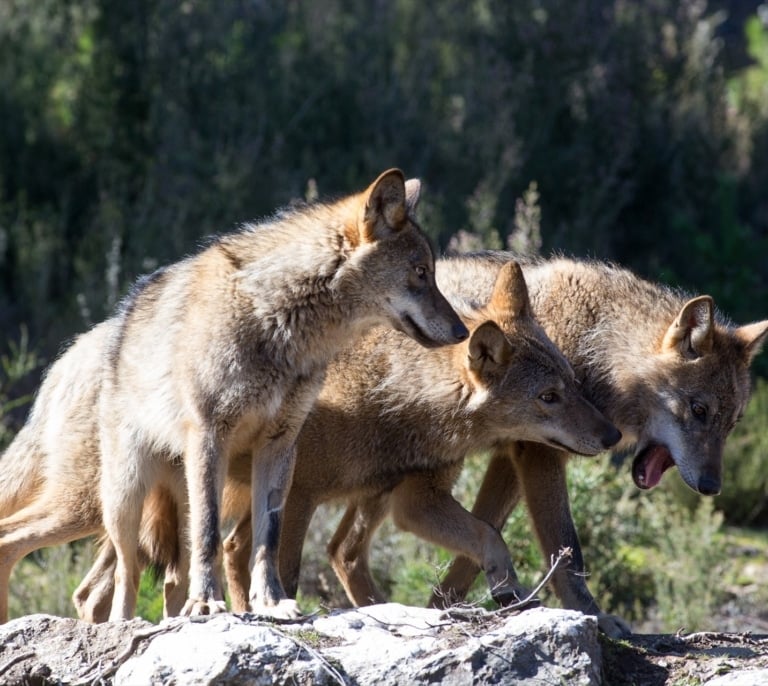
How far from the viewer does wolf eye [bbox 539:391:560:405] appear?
614cm

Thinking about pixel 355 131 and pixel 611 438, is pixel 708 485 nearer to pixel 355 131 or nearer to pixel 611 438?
pixel 611 438

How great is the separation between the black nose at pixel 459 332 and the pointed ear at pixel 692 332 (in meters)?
1.35

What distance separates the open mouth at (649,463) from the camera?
655cm

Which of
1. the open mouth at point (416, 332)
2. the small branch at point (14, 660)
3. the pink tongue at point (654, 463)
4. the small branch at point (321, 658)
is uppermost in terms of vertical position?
the open mouth at point (416, 332)

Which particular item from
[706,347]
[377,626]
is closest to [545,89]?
[706,347]

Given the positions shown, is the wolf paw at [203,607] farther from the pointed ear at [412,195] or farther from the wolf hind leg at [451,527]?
the pointed ear at [412,195]

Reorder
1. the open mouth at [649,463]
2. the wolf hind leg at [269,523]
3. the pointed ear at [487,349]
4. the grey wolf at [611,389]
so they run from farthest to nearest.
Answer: the open mouth at [649,463], the grey wolf at [611,389], the pointed ear at [487,349], the wolf hind leg at [269,523]

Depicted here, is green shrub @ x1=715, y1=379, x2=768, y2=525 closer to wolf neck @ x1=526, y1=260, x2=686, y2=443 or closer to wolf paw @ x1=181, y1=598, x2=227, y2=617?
wolf neck @ x1=526, y1=260, x2=686, y2=443

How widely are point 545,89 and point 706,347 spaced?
25.5ft

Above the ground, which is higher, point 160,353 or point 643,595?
point 160,353

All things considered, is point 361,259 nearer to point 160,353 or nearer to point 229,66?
point 160,353

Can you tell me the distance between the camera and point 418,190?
6.13 m

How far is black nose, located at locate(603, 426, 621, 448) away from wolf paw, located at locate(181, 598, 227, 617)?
1971 millimetres

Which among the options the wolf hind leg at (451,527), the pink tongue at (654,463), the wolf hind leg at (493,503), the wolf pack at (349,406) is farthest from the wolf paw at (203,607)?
the pink tongue at (654,463)
